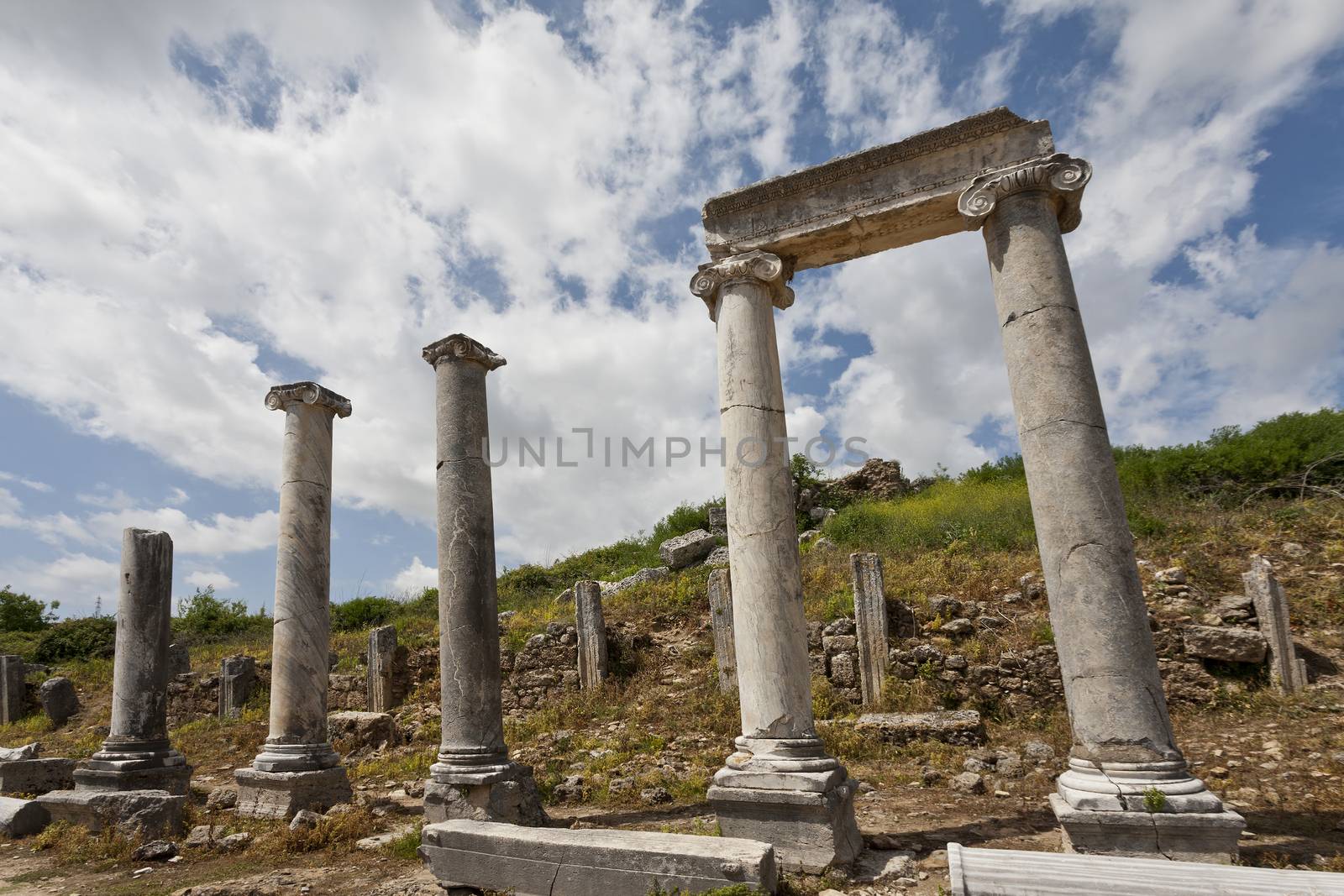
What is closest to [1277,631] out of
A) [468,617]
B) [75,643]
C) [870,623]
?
[870,623]

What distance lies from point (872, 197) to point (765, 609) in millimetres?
4005

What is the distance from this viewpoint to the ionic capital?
23.6ft

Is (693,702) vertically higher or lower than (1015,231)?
lower

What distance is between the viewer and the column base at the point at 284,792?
852 centimetres

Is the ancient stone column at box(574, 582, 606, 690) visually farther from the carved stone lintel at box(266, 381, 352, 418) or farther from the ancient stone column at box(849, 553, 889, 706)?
the carved stone lintel at box(266, 381, 352, 418)

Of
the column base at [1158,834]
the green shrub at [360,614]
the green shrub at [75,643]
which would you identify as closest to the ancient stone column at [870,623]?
the column base at [1158,834]

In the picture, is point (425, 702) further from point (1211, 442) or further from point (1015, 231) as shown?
point (1211, 442)

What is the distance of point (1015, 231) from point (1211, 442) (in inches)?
749

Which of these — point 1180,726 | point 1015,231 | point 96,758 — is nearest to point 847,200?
point 1015,231

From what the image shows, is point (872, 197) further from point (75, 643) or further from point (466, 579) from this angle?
point (75, 643)

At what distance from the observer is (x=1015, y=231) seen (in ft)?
20.7

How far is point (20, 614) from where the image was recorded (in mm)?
30250

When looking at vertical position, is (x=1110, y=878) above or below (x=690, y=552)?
below

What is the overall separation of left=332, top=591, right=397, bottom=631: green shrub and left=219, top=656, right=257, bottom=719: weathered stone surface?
7.28 metres
